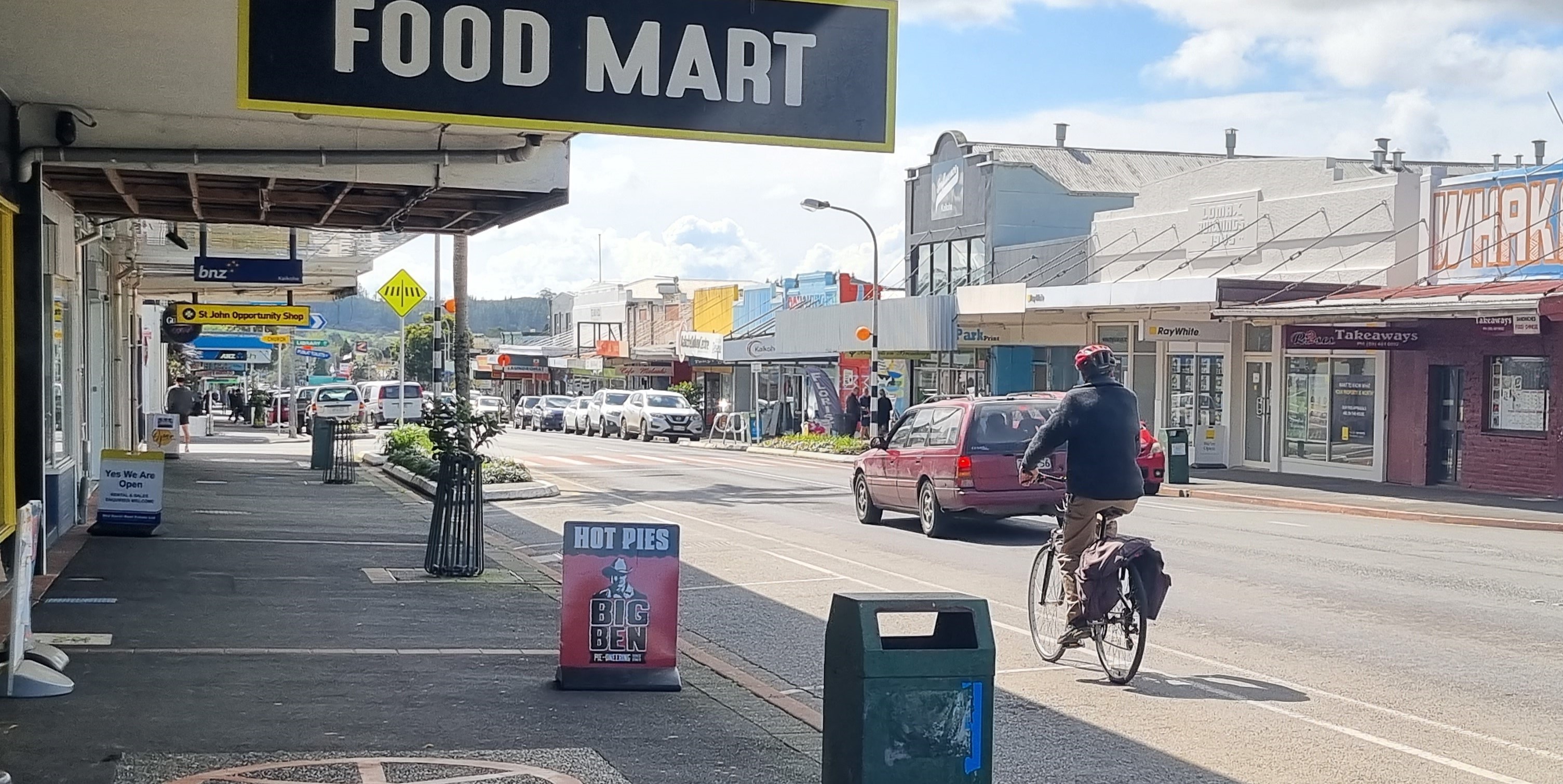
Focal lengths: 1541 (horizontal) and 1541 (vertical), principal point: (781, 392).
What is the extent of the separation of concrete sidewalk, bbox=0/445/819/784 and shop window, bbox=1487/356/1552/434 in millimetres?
17240

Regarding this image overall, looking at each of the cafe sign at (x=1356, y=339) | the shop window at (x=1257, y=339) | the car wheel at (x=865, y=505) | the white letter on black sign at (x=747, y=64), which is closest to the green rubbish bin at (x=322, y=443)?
the car wheel at (x=865, y=505)

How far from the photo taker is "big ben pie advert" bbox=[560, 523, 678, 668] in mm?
8336

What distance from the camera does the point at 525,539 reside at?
17.0m

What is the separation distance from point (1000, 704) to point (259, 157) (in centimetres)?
781

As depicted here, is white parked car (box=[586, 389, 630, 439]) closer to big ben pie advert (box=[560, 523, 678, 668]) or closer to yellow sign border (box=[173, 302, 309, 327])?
yellow sign border (box=[173, 302, 309, 327])

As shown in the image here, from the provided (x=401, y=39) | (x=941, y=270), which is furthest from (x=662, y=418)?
(x=401, y=39)

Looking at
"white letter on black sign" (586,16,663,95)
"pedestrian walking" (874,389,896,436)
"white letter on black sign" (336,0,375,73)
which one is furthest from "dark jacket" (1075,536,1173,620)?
"pedestrian walking" (874,389,896,436)

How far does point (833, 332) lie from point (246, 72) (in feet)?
123

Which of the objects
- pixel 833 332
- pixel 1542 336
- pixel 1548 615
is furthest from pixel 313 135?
pixel 833 332

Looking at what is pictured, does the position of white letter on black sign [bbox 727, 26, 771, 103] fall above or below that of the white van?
above

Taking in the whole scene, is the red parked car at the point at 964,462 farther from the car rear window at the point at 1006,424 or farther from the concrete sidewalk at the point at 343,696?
the concrete sidewalk at the point at 343,696

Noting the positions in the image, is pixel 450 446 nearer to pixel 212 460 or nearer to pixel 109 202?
pixel 109 202

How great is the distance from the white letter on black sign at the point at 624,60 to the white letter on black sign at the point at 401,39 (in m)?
0.68

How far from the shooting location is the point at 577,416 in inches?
2202
